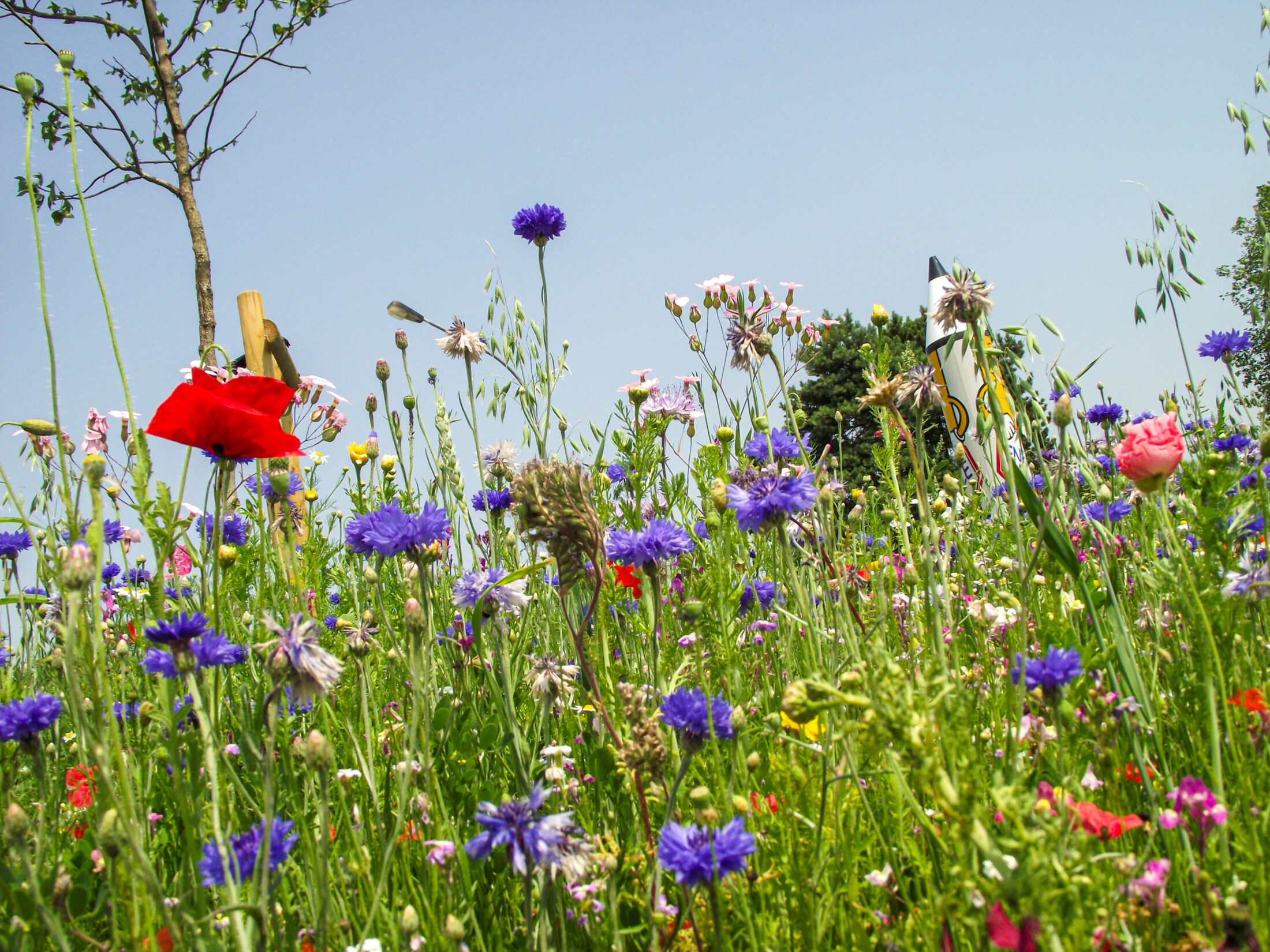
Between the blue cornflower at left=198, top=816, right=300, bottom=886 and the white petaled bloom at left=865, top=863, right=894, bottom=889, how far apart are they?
0.83m

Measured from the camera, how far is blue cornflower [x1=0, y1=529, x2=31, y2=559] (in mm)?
2895

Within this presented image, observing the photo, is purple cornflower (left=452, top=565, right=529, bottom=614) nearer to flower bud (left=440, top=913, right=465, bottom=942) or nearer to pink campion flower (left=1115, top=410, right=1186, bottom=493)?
flower bud (left=440, top=913, right=465, bottom=942)

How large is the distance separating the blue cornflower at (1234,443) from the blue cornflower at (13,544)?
13.5 ft

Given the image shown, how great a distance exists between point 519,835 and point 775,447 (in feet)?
5.93

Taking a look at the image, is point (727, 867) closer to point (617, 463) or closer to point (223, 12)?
point (617, 463)

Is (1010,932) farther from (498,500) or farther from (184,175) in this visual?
(184,175)

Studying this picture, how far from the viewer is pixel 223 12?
32.6 feet

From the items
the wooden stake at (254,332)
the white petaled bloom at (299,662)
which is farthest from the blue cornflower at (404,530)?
the wooden stake at (254,332)

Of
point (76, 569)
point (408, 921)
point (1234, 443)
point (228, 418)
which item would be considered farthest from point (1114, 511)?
point (76, 569)

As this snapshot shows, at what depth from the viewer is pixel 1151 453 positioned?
150 cm

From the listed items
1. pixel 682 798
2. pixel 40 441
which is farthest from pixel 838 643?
pixel 40 441

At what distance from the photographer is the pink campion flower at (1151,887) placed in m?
0.97

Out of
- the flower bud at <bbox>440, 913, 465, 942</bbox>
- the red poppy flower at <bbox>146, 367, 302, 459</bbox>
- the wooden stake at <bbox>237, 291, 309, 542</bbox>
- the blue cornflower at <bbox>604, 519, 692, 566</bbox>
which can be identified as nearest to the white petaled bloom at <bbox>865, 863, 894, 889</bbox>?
the flower bud at <bbox>440, 913, 465, 942</bbox>

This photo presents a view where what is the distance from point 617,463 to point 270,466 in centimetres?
127
